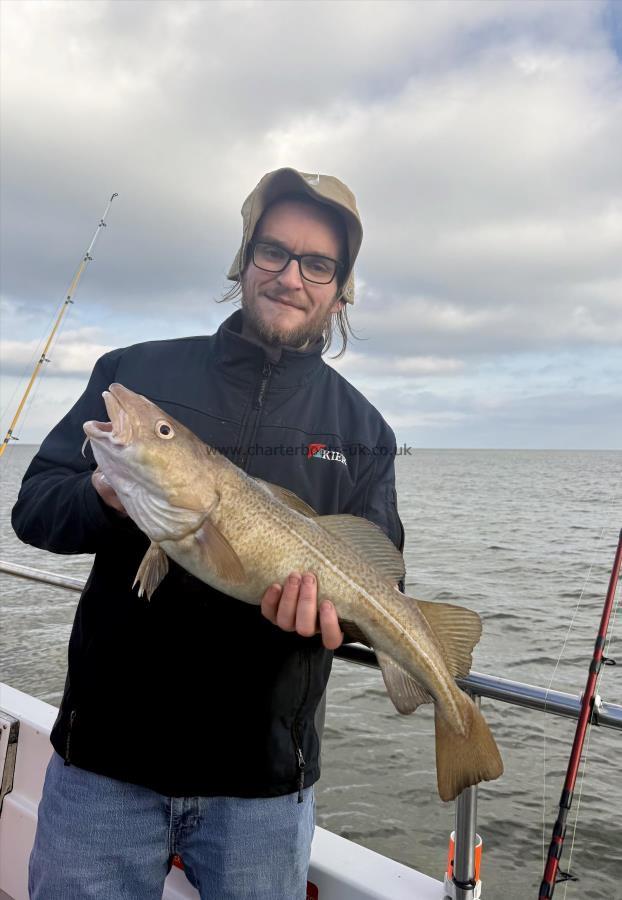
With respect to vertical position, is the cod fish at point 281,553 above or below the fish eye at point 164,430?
below

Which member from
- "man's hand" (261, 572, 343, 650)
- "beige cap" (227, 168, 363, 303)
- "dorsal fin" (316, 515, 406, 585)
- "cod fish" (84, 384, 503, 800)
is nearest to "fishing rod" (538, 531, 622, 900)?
"cod fish" (84, 384, 503, 800)

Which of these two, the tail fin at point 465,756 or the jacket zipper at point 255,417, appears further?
the jacket zipper at point 255,417

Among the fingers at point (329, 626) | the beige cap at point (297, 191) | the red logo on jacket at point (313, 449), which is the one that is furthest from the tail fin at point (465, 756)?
the beige cap at point (297, 191)

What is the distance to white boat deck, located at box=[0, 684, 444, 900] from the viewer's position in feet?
8.43

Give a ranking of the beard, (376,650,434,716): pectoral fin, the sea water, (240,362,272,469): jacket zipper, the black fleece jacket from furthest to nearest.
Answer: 1. the sea water
2. the beard
3. (240,362,272,469): jacket zipper
4. (376,650,434,716): pectoral fin
5. the black fleece jacket

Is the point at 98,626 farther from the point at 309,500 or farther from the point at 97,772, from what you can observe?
the point at 309,500

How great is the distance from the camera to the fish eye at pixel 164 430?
7.23ft

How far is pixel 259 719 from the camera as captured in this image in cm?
222

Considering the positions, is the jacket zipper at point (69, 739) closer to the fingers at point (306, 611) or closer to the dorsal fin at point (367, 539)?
the fingers at point (306, 611)

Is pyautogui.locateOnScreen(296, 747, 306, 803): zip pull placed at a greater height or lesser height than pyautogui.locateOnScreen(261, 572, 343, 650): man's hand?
lesser

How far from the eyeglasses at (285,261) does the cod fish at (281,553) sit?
865mm

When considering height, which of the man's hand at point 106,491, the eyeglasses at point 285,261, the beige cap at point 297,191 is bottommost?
the man's hand at point 106,491

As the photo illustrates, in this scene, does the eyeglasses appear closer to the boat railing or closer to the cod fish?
the cod fish

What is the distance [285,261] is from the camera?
271 cm
